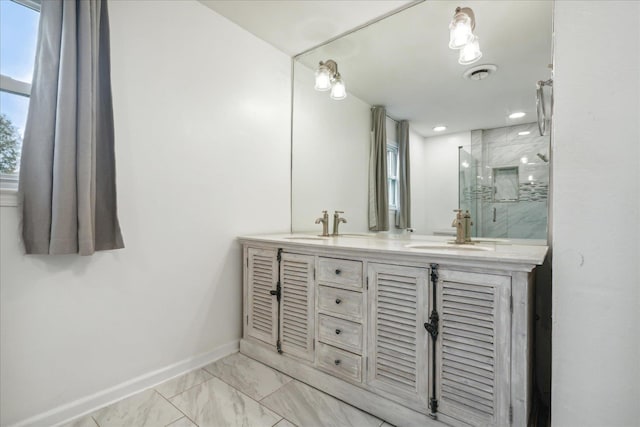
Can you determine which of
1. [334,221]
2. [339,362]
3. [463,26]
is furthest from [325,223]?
[463,26]

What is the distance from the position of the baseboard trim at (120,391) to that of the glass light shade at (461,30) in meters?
2.46

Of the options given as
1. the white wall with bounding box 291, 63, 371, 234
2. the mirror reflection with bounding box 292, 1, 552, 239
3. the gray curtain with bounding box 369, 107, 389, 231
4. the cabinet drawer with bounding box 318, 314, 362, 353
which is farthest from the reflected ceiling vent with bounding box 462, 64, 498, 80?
the cabinet drawer with bounding box 318, 314, 362, 353

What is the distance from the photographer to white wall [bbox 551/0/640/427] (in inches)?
34.9

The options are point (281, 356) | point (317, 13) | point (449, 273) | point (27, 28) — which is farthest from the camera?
point (317, 13)

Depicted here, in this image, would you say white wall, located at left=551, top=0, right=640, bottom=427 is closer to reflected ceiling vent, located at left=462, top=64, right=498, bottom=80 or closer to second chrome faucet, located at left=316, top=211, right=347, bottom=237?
reflected ceiling vent, located at left=462, top=64, right=498, bottom=80

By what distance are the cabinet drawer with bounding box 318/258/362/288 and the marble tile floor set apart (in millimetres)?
631

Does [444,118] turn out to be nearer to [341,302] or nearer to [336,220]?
[336,220]

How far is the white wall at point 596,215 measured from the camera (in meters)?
0.89

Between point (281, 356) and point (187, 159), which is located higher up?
point (187, 159)

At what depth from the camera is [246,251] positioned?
2.18 meters

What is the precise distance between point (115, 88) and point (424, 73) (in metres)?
1.86

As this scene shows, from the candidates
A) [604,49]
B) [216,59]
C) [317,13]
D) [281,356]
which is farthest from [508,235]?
[216,59]

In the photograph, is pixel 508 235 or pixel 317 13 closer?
pixel 508 235

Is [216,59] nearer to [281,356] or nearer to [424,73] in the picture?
[424,73]
